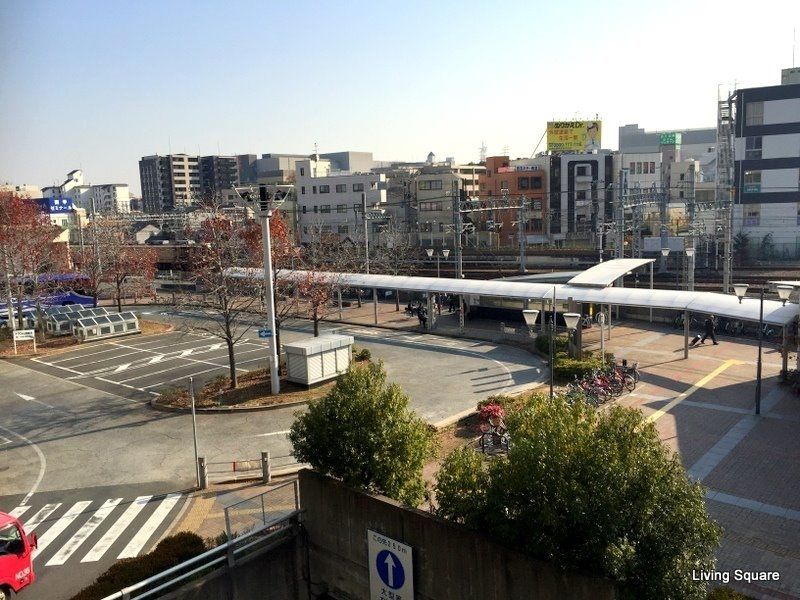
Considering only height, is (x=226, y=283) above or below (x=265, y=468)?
above

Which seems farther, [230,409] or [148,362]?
[148,362]

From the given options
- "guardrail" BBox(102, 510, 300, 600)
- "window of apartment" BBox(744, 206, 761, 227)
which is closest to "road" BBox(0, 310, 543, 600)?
"guardrail" BBox(102, 510, 300, 600)

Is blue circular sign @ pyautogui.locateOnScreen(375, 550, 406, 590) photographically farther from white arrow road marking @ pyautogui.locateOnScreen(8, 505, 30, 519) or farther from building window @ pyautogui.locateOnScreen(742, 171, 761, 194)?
building window @ pyautogui.locateOnScreen(742, 171, 761, 194)

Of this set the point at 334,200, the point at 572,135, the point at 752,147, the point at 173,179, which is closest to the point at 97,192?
the point at 173,179

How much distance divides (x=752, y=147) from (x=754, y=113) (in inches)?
105

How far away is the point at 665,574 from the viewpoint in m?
7.23

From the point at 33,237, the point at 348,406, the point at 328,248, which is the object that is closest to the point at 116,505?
the point at 348,406

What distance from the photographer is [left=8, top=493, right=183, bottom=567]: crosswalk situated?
39.9ft

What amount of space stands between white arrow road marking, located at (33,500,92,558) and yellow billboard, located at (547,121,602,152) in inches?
3068

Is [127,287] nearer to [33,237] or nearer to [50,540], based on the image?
[33,237]

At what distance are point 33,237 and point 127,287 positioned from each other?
11418 millimetres

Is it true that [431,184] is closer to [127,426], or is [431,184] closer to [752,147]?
[752,147]

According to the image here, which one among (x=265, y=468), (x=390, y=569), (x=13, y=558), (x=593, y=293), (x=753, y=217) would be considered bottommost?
(x=265, y=468)

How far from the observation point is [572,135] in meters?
83.6
